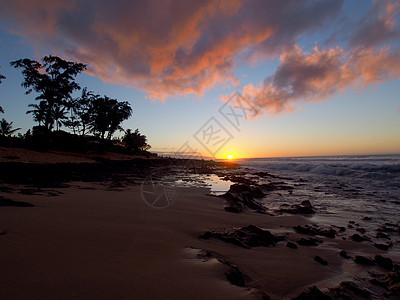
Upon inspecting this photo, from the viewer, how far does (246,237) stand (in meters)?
3.31

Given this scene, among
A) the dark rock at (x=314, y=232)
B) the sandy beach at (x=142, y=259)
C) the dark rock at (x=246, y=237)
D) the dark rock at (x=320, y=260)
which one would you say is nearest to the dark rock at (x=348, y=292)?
the sandy beach at (x=142, y=259)

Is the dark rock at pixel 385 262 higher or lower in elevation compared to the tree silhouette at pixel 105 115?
lower

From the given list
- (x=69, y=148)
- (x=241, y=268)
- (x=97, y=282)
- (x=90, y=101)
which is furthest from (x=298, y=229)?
(x=90, y=101)

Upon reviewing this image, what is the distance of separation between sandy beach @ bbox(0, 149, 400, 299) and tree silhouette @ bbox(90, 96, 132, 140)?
33919mm

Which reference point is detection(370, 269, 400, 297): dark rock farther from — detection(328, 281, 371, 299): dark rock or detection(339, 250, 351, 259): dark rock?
detection(339, 250, 351, 259): dark rock

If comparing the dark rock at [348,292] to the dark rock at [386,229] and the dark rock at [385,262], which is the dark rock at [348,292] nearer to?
the dark rock at [385,262]

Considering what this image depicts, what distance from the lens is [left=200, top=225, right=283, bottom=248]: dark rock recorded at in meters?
3.17

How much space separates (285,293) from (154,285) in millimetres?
1344

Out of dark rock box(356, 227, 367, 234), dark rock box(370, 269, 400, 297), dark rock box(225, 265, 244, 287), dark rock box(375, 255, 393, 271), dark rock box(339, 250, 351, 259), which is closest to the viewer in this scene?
dark rock box(225, 265, 244, 287)

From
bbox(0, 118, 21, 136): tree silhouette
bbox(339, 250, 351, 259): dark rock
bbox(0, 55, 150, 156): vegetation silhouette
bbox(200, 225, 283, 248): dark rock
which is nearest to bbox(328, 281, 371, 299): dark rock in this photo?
bbox(339, 250, 351, 259): dark rock

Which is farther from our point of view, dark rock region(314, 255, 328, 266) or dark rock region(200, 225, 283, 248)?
dark rock region(200, 225, 283, 248)

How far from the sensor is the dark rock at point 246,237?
3172 millimetres

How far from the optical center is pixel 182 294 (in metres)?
1.62

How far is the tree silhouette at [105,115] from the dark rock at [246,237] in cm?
3536
